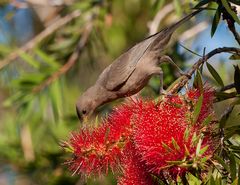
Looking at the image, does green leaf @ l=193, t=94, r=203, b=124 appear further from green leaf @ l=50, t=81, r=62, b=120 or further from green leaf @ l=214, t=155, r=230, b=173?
green leaf @ l=50, t=81, r=62, b=120

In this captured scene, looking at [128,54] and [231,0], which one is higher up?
[231,0]

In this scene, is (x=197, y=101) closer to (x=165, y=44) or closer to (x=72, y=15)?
(x=165, y=44)

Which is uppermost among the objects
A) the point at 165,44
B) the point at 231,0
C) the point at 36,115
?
the point at 231,0

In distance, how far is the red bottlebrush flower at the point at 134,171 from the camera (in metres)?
1.75

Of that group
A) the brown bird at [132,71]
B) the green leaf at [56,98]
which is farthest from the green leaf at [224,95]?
the green leaf at [56,98]

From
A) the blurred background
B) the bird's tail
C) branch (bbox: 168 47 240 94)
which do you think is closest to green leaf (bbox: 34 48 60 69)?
the blurred background

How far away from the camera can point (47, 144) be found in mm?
3818

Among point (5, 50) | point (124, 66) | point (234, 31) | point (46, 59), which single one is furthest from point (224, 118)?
point (5, 50)

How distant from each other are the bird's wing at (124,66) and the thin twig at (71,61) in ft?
1.60

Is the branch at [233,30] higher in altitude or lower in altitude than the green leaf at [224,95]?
higher

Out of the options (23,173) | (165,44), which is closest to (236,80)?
(165,44)

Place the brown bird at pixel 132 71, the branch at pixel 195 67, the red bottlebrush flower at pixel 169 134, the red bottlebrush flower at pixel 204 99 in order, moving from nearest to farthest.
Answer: the red bottlebrush flower at pixel 169 134
the red bottlebrush flower at pixel 204 99
the branch at pixel 195 67
the brown bird at pixel 132 71

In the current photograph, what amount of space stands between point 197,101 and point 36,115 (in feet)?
6.48

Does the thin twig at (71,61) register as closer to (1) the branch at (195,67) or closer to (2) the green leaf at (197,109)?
(1) the branch at (195,67)
